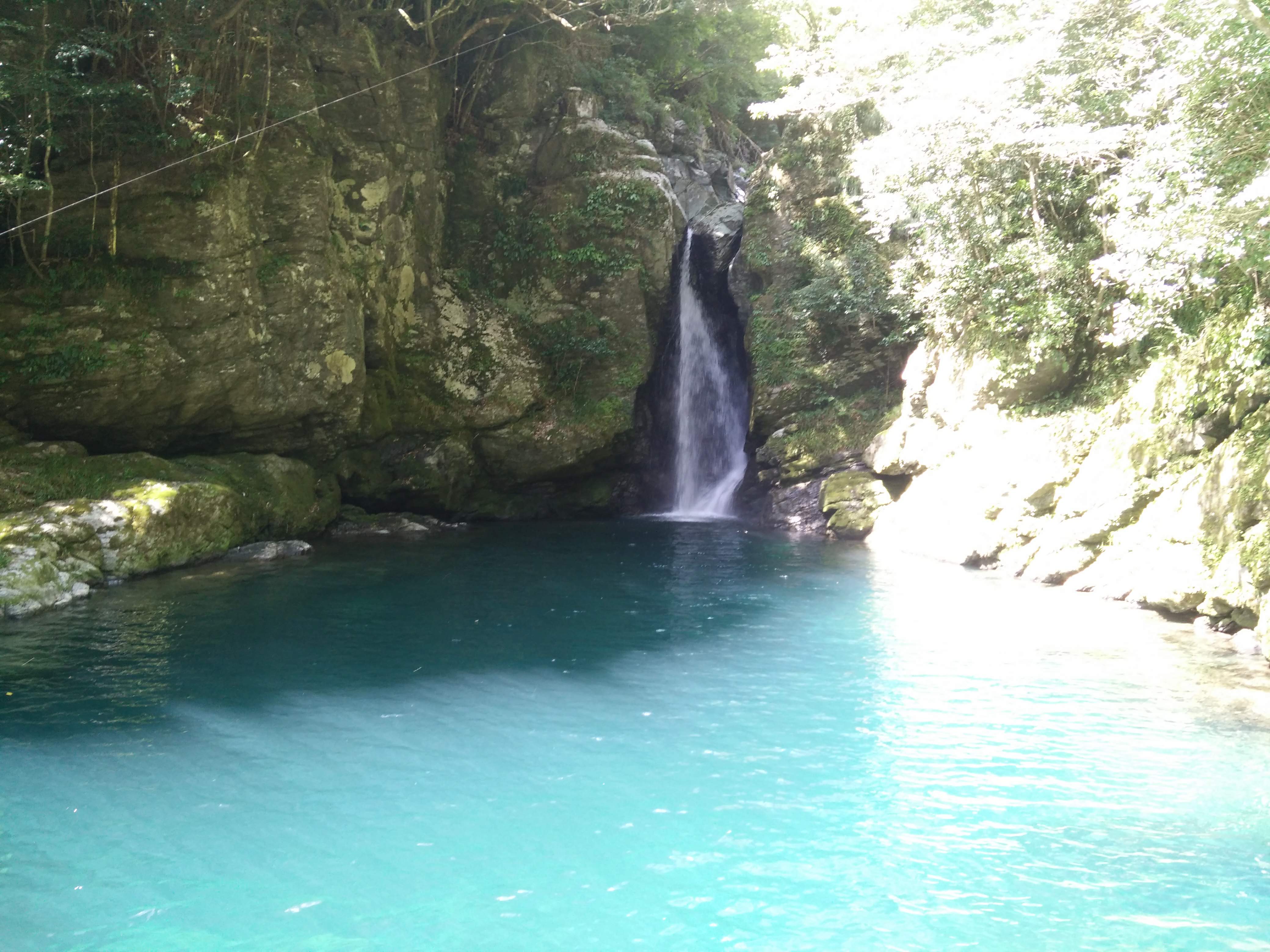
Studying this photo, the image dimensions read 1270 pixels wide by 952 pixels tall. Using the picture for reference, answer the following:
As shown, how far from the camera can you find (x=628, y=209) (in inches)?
863

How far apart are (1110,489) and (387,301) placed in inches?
568

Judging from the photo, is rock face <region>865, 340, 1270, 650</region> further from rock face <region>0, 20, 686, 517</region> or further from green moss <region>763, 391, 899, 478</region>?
rock face <region>0, 20, 686, 517</region>

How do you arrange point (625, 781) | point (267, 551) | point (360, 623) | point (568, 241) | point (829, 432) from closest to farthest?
1. point (625, 781)
2. point (360, 623)
3. point (267, 551)
4. point (829, 432)
5. point (568, 241)

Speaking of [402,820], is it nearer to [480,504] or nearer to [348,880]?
[348,880]

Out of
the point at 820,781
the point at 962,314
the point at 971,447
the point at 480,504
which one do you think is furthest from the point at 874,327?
the point at 820,781

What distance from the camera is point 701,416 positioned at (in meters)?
23.6

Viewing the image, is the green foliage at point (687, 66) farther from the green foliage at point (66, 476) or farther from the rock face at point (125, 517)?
the green foliage at point (66, 476)

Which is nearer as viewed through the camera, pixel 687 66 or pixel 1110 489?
pixel 1110 489

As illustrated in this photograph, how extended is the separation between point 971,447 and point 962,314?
2873 millimetres

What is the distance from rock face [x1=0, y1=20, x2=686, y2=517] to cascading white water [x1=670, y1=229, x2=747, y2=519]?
144 centimetres

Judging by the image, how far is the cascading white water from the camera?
2358 centimetres

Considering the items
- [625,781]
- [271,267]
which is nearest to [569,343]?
[271,267]

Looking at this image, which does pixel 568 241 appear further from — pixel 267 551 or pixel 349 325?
pixel 267 551

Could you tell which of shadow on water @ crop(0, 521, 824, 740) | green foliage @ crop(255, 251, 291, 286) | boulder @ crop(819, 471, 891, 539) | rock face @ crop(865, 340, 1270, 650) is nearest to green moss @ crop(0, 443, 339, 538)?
shadow on water @ crop(0, 521, 824, 740)
